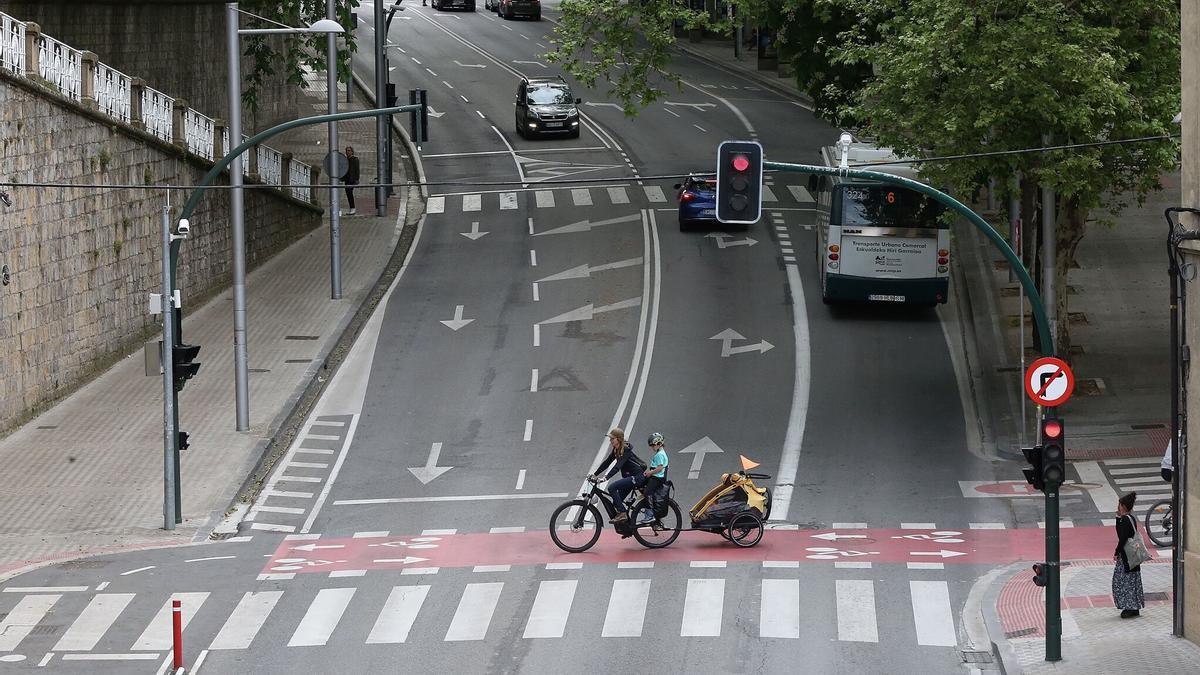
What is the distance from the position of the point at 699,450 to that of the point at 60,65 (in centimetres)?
1299

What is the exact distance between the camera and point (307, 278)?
3784cm

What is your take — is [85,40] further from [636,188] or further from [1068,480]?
[1068,480]

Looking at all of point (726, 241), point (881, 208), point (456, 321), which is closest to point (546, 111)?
point (726, 241)

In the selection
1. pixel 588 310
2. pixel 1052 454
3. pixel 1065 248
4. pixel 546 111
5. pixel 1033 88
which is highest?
pixel 546 111

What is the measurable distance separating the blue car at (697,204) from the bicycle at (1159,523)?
64.7ft

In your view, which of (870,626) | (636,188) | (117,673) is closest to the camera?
(117,673)

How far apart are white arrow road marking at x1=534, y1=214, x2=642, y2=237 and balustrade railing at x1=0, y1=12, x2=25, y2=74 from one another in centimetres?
1634

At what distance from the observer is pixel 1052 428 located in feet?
55.8

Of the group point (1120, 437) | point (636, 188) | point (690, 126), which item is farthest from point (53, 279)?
point (690, 126)

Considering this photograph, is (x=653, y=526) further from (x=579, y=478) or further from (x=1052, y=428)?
(x=1052, y=428)

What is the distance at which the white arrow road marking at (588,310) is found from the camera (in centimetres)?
3403

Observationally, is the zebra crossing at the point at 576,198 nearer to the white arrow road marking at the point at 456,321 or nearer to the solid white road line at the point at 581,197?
the solid white road line at the point at 581,197

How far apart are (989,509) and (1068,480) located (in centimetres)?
233

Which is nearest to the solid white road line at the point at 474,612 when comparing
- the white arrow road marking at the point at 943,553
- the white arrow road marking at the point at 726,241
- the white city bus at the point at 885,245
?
the white arrow road marking at the point at 943,553
